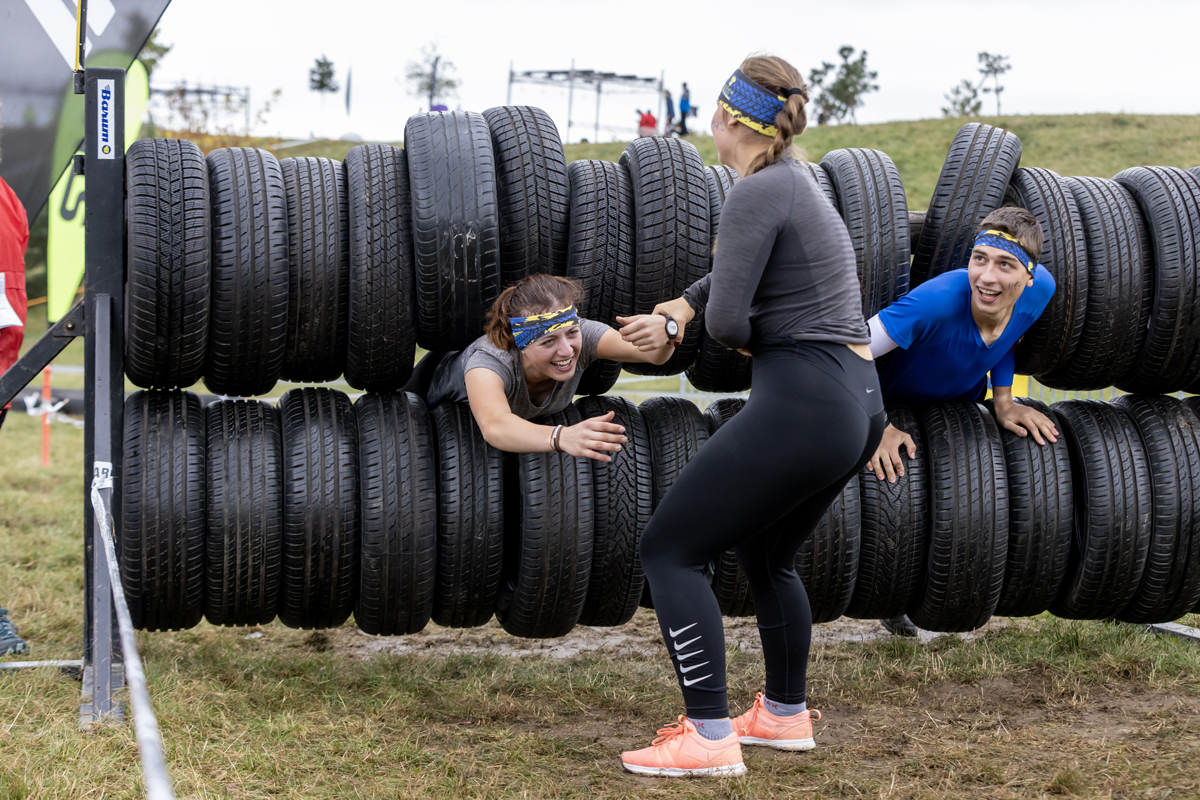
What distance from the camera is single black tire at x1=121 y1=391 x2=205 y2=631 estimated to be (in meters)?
3.38

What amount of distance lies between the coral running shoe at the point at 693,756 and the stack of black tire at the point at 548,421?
86 cm

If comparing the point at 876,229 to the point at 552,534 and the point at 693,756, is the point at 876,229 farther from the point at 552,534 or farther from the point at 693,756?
the point at 693,756

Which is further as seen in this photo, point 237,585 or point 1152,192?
point 1152,192

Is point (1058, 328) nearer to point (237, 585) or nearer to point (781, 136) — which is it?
point (781, 136)

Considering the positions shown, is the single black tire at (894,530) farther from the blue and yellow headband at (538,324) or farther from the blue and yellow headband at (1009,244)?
the blue and yellow headband at (538,324)

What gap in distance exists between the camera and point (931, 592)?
150 inches

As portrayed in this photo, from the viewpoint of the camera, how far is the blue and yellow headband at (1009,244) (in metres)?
3.44

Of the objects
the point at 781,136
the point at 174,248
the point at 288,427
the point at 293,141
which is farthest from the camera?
the point at 293,141

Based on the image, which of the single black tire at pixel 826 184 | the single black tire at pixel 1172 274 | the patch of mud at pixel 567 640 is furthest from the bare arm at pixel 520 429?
the single black tire at pixel 1172 274

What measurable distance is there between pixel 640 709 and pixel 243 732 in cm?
141

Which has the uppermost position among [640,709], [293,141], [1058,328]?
[1058,328]

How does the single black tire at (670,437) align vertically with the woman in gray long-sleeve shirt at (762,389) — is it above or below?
below

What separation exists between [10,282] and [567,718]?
277 centimetres

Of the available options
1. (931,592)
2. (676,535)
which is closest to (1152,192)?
(931,592)
